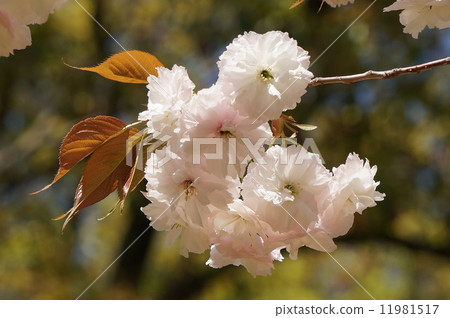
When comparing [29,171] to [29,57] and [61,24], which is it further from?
[61,24]

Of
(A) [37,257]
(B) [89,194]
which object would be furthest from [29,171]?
(B) [89,194]

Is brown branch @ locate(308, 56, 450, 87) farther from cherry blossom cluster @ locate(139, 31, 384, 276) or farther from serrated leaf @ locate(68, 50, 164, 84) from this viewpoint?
serrated leaf @ locate(68, 50, 164, 84)

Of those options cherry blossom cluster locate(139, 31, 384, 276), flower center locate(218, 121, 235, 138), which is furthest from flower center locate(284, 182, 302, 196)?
flower center locate(218, 121, 235, 138)

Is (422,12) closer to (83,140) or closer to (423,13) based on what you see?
(423,13)

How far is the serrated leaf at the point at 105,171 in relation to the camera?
76 cm

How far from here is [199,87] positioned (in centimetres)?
459

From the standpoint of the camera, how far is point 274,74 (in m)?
0.70

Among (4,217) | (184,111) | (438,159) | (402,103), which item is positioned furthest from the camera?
(4,217)

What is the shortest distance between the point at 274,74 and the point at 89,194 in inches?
11.8

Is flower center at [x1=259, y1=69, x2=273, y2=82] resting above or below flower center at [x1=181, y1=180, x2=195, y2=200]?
above

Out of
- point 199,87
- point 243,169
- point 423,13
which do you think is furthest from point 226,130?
point 199,87

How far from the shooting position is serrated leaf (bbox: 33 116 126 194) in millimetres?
755

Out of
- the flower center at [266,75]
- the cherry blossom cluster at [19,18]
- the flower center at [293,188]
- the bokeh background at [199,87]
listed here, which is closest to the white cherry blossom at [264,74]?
the flower center at [266,75]

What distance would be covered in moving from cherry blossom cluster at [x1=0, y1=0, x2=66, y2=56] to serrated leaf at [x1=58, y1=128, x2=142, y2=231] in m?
0.23
